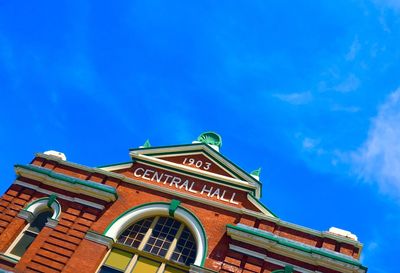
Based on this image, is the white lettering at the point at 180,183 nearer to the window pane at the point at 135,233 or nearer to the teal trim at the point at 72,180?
the teal trim at the point at 72,180

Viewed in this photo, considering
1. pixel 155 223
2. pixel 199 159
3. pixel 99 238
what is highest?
pixel 199 159

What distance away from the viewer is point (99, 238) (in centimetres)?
1859

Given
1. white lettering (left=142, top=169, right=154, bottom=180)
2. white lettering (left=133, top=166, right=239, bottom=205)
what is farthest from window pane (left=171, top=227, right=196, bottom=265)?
white lettering (left=142, top=169, right=154, bottom=180)

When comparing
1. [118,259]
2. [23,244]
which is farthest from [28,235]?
[118,259]

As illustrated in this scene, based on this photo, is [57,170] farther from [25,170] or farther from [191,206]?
[191,206]

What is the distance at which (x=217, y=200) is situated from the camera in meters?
19.8

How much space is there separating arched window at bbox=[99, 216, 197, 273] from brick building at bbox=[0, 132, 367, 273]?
4 centimetres

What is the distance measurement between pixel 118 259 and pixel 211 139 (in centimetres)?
830

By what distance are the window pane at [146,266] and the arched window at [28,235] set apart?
5.15 metres

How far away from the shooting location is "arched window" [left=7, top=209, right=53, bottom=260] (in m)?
19.0

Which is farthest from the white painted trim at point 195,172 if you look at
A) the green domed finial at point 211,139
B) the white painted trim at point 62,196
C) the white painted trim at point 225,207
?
the white painted trim at point 62,196

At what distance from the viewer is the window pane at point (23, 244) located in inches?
746

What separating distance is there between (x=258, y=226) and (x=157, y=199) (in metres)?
5.00

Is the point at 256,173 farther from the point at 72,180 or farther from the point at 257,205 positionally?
the point at 72,180
